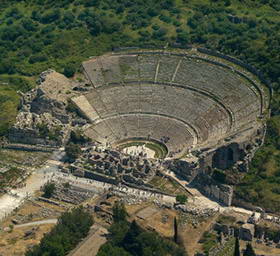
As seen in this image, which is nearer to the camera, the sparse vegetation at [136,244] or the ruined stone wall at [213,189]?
the sparse vegetation at [136,244]

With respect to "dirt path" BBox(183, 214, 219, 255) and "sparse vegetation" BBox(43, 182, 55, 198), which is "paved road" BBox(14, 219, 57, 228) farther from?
"dirt path" BBox(183, 214, 219, 255)

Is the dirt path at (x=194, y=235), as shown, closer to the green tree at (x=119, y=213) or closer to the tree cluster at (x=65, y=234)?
the green tree at (x=119, y=213)

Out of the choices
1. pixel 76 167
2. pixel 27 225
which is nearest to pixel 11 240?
pixel 27 225

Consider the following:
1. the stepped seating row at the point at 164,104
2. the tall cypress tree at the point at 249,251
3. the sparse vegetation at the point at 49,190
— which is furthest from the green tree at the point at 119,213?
the stepped seating row at the point at 164,104

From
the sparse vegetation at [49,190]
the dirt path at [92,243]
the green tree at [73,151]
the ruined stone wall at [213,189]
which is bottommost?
the dirt path at [92,243]

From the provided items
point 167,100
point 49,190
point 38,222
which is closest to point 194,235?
point 38,222

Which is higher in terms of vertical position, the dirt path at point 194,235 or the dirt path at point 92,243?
the dirt path at point 194,235

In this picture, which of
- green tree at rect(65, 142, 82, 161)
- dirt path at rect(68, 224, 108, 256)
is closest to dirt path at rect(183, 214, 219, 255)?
dirt path at rect(68, 224, 108, 256)

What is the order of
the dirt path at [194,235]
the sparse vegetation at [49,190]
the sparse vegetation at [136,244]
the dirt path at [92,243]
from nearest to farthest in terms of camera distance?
the sparse vegetation at [136,244], the dirt path at [92,243], the dirt path at [194,235], the sparse vegetation at [49,190]

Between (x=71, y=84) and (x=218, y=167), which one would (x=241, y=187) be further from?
(x=71, y=84)
